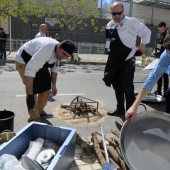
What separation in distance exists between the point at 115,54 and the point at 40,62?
1531mm

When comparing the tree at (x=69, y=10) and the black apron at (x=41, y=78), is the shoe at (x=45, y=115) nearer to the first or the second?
the black apron at (x=41, y=78)

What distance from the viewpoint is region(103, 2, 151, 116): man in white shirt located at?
4.09m

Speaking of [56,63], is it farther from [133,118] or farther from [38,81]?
[133,118]

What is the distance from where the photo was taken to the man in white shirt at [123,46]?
4086 mm

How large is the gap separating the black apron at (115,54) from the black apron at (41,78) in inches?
45.6

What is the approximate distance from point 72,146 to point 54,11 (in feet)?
54.5

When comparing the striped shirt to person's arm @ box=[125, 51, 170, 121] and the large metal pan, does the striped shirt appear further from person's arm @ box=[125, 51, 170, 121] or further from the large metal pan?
the large metal pan

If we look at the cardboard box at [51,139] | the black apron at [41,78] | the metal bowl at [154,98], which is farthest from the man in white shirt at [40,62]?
the metal bowl at [154,98]

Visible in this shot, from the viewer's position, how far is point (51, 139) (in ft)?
9.36

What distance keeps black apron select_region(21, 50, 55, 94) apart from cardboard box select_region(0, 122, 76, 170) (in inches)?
42.6

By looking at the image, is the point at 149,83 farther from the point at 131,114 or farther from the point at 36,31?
the point at 36,31

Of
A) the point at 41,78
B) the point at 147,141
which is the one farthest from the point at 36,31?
the point at 147,141

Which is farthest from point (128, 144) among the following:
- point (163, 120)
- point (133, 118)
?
point (163, 120)

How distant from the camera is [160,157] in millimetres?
2318
